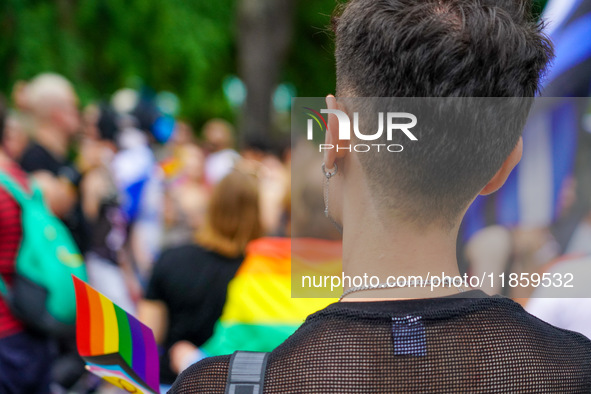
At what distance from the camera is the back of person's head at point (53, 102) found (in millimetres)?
4590

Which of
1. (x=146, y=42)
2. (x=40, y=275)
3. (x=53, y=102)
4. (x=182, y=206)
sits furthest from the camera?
(x=146, y=42)

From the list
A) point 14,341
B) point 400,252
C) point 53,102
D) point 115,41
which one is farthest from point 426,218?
point 115,41

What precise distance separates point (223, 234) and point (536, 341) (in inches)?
94.8

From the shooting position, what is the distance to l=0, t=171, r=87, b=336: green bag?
8.86 feet

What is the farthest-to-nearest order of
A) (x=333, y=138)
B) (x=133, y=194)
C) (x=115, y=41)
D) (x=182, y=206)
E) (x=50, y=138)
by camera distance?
(x=115, y=41)
(x=182, y=206)
(x=133, y=194)
(x=50, y=138)
(x=333, y=138)

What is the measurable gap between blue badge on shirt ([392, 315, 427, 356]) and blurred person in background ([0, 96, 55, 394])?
81.2 inches

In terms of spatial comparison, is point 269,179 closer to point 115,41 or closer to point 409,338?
point 409,338

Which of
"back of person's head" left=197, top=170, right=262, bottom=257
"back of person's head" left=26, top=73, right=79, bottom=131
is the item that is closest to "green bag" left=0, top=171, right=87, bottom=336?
"back of person's head" left=197, top=170, right=262, bottom=257

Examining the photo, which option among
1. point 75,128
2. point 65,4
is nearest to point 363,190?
point 75,128

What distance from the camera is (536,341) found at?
3.42 feet

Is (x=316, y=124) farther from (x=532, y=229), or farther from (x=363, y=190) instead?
(x=532, y=229)

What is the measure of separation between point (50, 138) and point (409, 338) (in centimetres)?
418

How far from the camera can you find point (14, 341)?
2.78 m

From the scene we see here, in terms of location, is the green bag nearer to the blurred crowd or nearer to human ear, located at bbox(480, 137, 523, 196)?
the blurred crowd
